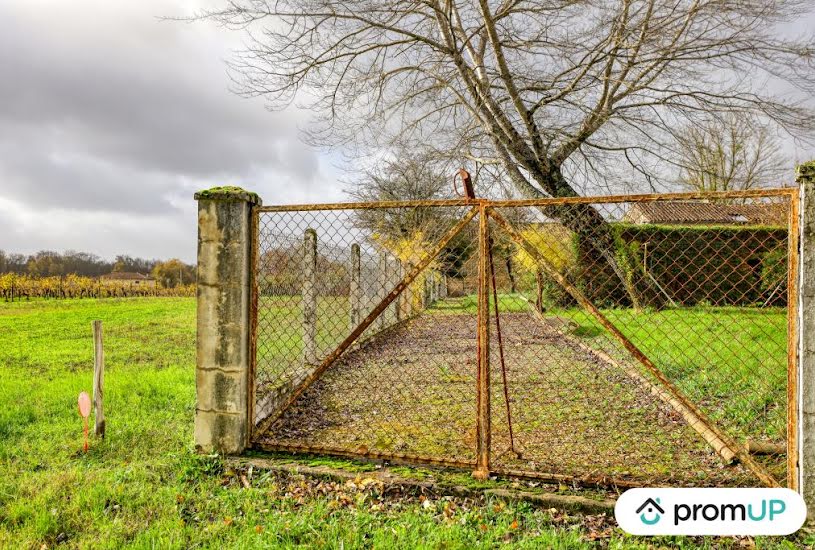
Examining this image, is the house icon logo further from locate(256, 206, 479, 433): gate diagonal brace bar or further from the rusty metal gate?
locate(256, 206, 479, 433): gate diagonal brace bar

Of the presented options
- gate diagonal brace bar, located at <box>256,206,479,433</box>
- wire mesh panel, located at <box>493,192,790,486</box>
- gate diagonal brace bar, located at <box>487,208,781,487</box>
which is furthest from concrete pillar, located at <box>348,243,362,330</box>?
gate diagonal brace bar, located at <box>487,208,781,487</box>

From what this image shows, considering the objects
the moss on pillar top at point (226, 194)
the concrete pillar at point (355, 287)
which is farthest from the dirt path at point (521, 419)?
the moss on pillar top at point (226, 194)

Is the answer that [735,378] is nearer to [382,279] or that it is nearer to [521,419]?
[521,419]

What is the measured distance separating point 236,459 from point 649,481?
3.06 meters

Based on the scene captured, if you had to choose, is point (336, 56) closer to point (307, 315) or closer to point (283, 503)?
point (307, 315)

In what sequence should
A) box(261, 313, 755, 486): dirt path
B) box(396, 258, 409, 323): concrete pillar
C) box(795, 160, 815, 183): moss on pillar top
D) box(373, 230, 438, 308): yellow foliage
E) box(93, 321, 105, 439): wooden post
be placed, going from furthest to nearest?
box(373, 230, 438, 308): yellow foliage
box(396, 258, 409, 323): concrete pillar
box(93, 321, 105, 439): wooden post
box(261, 313, 755, 486): dirt path
box(795, 160, 815, 183): moss on pillar top

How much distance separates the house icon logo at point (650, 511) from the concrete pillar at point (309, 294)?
4.98 metres

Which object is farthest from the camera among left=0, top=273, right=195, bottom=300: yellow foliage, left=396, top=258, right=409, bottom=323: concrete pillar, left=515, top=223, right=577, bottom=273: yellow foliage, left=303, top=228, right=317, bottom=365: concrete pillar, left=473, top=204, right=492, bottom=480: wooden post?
left=0, top=273, right=195, bottom=300: yellow foliage

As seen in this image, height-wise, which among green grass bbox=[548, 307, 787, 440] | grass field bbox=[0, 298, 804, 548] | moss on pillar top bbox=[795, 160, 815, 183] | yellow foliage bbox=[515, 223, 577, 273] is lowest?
grass field bbox=[0, 298, 804, 548]

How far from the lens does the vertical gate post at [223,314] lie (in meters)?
4.02

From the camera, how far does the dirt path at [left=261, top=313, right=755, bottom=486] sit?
420cm

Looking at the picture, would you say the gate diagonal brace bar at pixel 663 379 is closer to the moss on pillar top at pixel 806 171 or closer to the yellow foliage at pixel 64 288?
the moss on pillar top at pixel 806 171

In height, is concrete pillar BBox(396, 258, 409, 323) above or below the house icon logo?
above

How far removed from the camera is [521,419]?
5.47 metres
